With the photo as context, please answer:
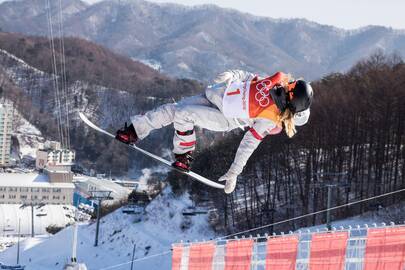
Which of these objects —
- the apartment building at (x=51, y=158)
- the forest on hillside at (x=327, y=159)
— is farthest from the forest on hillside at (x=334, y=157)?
the apartment building at (x=51, y=158)

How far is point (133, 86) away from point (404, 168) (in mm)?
121410

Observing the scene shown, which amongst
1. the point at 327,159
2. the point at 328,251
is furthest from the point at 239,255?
the point at 327,159

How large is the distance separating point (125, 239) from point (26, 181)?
161 feet

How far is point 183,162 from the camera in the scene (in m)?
7.51

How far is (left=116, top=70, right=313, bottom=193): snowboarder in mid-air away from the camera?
6719mm

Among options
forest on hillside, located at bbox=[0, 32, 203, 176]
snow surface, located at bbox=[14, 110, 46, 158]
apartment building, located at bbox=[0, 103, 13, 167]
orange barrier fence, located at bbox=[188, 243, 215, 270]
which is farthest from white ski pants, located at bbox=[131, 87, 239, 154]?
snow surface, located at bbox=[14, 110, 46, 158]

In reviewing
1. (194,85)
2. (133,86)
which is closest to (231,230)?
(194,85)

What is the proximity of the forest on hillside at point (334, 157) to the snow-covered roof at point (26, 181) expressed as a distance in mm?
51631

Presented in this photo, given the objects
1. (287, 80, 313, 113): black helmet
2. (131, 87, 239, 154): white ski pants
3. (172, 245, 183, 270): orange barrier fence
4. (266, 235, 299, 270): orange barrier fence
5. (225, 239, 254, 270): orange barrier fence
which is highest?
(287, 80, 313, 113): black helmet

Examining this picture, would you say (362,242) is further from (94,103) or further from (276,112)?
(94,103)

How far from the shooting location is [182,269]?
13.7 meters

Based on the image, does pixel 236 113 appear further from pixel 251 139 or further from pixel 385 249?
pixel 385 249

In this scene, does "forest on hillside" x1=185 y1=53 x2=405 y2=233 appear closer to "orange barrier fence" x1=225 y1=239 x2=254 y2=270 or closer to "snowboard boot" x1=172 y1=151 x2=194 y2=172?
"orange barrier fence" x1=225 y1=239 x2=254 y2=270

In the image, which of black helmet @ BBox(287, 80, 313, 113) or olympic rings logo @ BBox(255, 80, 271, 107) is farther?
olympic rings logo @ BBox(255, 80, 271, 107)
